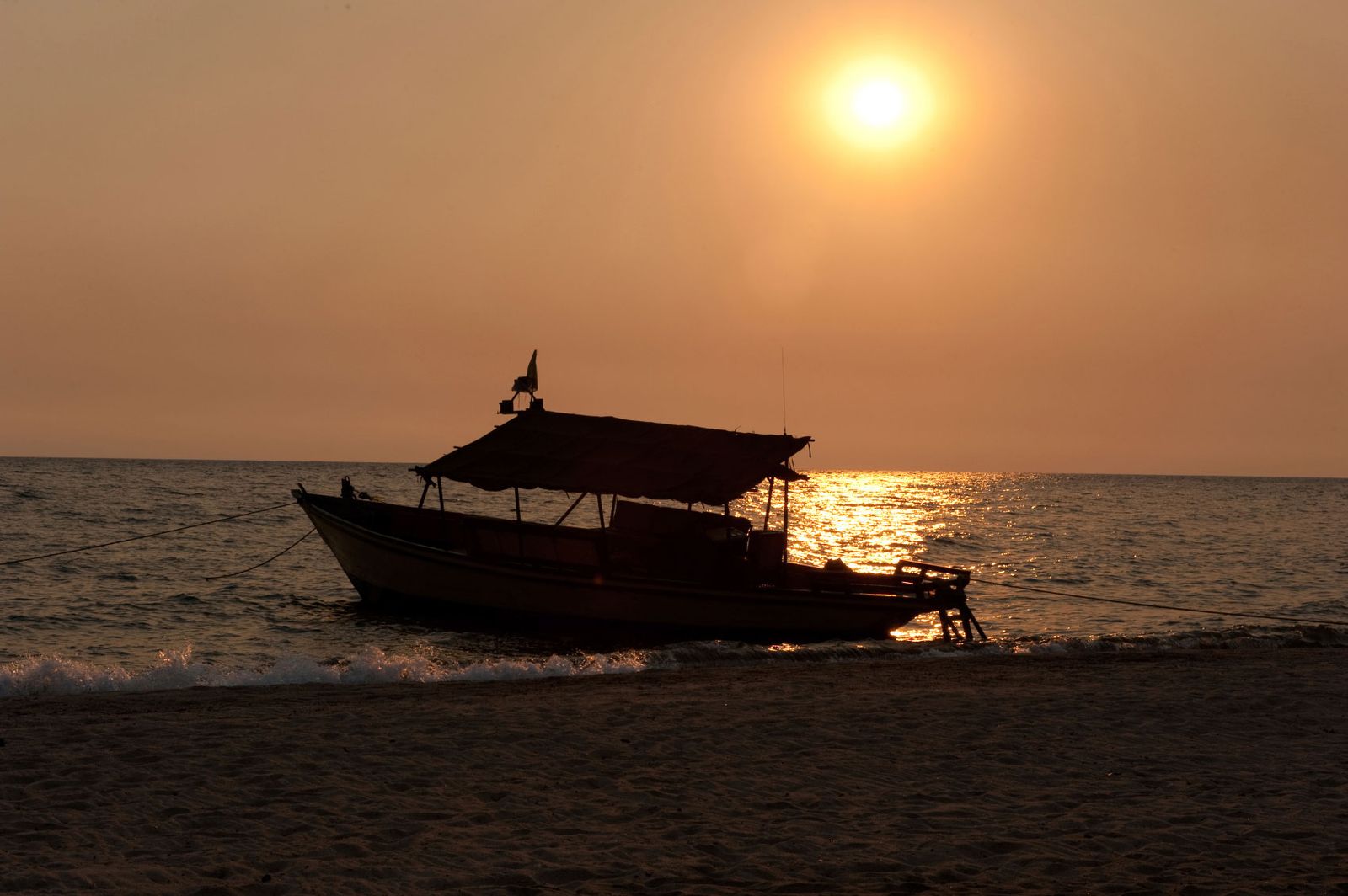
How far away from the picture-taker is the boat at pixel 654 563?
22297mm

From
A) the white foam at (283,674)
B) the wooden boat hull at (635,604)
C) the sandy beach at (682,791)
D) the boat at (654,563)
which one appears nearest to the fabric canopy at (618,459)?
the boat at (654,563)

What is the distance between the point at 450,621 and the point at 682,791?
15943 millimetres

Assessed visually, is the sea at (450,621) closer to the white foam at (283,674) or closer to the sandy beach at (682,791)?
the white foam at (283,674)

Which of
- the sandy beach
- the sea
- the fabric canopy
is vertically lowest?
the sea

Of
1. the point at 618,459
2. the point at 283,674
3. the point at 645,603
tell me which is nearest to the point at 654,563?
the point at 645,603

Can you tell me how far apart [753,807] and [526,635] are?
15.3 meters

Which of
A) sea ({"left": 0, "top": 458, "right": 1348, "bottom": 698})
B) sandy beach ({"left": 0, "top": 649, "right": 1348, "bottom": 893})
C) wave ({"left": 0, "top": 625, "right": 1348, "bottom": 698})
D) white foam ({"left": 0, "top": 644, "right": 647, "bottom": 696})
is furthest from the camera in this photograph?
sea ({"left": 0, "top": 458, "right": 1348, "bottom": 698})

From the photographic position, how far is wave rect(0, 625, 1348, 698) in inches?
604

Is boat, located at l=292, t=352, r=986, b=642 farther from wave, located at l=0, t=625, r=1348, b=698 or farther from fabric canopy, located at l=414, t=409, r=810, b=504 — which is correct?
wave, located at l=0, t=625, r=1348, b=698

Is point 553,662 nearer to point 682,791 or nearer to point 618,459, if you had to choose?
point 618,459

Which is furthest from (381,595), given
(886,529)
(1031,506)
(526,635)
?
(1031,506)

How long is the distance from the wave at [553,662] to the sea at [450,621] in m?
0.05

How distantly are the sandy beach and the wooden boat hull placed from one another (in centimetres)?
809

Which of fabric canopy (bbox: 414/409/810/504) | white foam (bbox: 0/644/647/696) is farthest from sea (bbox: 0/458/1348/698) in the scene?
fabric canopy (bbox: 414/409/810/504)
